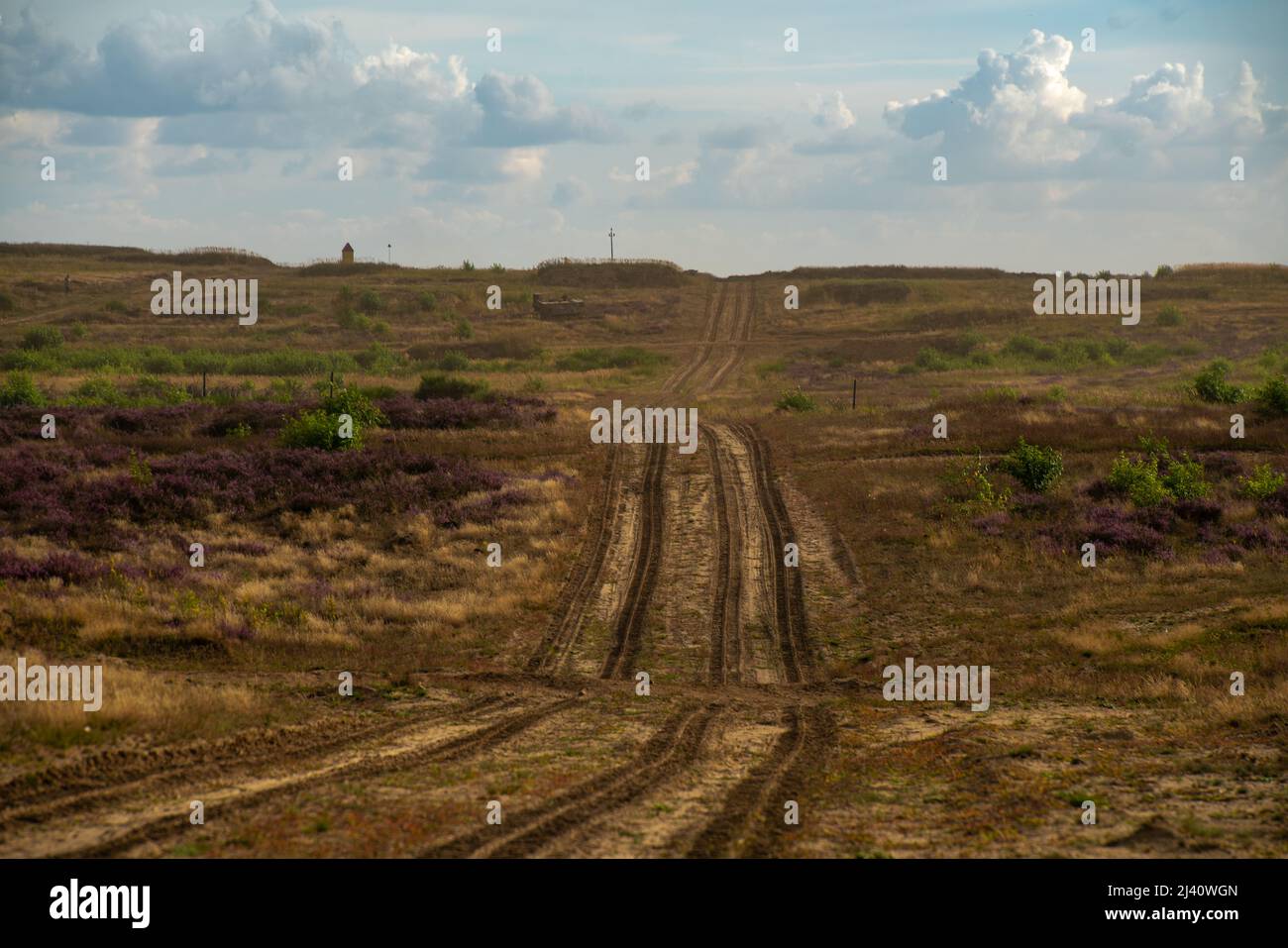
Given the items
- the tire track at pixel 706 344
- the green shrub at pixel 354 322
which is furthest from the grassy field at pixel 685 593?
the green shrub at pixel 354 322

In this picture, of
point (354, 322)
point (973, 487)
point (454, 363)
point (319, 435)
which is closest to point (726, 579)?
point (973, 487)

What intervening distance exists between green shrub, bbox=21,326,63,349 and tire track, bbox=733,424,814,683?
52632 mm

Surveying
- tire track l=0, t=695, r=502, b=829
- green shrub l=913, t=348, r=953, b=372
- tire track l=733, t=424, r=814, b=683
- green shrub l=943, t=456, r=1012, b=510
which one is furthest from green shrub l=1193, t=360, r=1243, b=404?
tire track l=0, t=695, r=502, b=829

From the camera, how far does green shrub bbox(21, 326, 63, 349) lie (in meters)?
66.7

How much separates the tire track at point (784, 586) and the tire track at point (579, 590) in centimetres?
406

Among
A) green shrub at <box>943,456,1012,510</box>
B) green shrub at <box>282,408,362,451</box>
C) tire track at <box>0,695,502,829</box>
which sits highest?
green shrub at <box>282,408,362,451</box>

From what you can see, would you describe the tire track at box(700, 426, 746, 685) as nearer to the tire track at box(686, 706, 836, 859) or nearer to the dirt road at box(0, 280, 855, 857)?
the dirt road at box(0, 280, 855, 857)

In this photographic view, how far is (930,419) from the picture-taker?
39844mm

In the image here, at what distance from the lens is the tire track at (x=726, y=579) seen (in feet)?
61.4

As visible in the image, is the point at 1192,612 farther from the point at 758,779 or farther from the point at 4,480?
the point at 4,480

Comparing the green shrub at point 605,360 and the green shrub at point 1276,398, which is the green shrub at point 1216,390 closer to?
the green shrub at point 1276,398

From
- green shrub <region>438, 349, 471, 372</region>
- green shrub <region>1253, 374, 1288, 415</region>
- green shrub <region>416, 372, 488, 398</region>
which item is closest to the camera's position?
green shrub <region>1253, 374, 1288, 415</region>

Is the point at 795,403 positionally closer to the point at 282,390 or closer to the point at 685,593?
the point at 282,390

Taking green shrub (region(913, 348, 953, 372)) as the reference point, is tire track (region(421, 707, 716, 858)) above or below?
below
